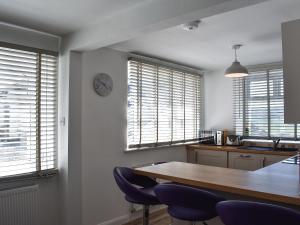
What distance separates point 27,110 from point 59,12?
1105 mm

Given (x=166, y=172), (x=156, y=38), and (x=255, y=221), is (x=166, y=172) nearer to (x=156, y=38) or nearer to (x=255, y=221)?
(x=255, y=221)

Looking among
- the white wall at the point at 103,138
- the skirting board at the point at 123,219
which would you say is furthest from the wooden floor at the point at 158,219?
the white wall at the point at 103,138

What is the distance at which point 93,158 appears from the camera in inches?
128

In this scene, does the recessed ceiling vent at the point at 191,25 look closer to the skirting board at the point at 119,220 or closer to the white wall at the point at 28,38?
the white wall at the point at 28,38

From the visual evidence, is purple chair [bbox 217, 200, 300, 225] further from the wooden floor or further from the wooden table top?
the wooden floor

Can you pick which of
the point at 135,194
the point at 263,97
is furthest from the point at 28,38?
the point at 263,97

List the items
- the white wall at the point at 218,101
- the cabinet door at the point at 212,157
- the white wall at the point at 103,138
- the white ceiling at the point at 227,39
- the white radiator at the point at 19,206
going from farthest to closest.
→ the white wall at the point at 218,101 < the cabinet door at the point at 212,157 < the white wall at the point at 103,138 < the white radiator at the point at 19,206 < the white ceiling at the point at 227,39

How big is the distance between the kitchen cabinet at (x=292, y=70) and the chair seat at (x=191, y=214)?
83 centimetres

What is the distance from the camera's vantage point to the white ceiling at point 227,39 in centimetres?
243

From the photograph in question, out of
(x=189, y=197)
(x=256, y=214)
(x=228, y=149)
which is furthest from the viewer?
(x=228, y=149)

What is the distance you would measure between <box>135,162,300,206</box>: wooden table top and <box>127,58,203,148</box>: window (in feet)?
4.18

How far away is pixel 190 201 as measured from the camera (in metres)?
1.75

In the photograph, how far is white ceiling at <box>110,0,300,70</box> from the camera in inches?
95.6

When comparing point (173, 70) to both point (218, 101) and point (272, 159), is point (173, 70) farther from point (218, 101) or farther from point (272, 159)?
point (272, 159)
